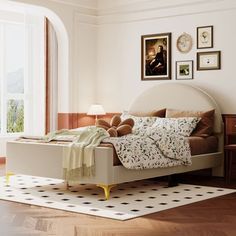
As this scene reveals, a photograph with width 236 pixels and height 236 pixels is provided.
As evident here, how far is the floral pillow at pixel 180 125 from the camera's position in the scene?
7.03 m

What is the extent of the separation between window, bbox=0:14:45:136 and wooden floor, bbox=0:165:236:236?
4001 mm

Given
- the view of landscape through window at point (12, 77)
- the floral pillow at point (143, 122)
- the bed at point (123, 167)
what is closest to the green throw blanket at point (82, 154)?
the bed at point (123, 167)

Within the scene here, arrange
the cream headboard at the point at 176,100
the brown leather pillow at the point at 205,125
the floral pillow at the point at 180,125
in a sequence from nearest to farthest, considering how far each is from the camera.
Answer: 1. the floral pillow at the point at 180,125
2. the brown leather pillow at the point at 205,125
3. the cream headboard at the point at 176,100

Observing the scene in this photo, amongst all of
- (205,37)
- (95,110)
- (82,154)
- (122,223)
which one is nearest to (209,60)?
(205,37)

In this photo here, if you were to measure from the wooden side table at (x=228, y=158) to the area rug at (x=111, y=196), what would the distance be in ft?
1.93

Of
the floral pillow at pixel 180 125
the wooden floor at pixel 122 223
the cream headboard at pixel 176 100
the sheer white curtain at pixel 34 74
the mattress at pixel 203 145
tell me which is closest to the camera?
the wooden floor at pixel 122 223

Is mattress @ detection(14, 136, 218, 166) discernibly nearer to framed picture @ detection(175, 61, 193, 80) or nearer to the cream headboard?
the cream headboard

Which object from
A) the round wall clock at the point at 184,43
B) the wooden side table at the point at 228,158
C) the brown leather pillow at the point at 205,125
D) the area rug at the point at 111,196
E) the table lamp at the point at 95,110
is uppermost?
the round wall clock at the point at 184,43

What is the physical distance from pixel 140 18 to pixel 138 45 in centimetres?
40

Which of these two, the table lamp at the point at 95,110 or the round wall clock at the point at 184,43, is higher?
the round wall clock at the point at 184,43

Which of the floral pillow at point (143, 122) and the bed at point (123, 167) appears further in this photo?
the floral pillow at point (143, 122)

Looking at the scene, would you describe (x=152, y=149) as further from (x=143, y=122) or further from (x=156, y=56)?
(x=156, y=56)

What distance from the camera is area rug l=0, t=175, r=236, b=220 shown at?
5.14 metres

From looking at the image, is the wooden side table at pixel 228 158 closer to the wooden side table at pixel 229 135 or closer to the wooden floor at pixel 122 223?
the wooden side table at pixel 229 135
